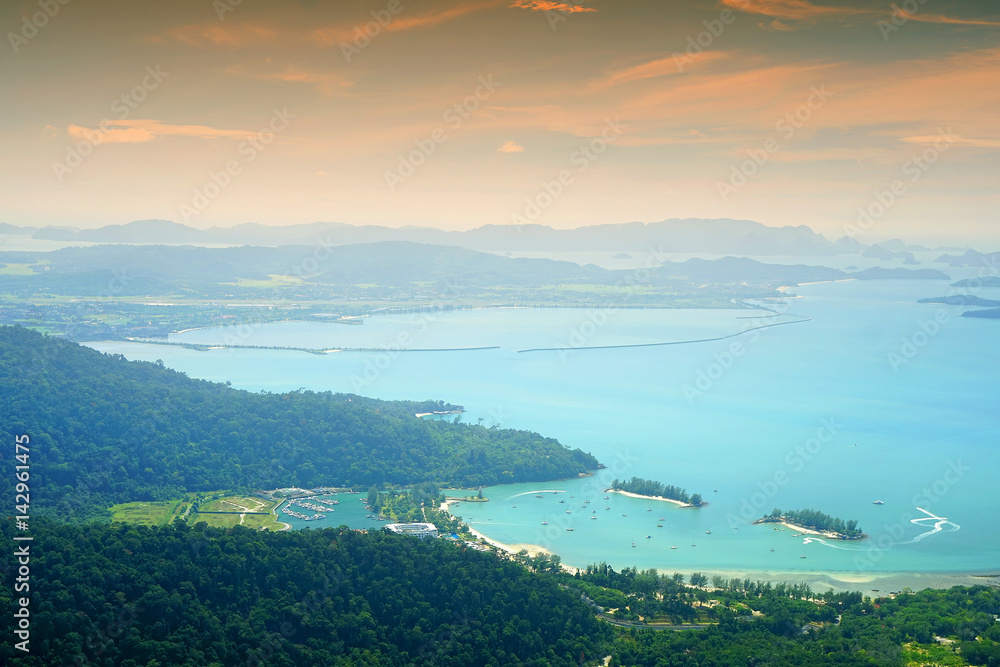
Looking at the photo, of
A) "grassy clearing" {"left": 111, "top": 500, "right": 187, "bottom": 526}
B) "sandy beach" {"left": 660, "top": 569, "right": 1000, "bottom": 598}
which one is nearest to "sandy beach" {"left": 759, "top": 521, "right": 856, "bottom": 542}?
"sandy beach" {"left": 660, "top": 569, "right": 1000, "bottom": 598}

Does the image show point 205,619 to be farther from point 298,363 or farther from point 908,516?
point 298,363

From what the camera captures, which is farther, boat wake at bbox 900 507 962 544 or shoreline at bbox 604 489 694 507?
shoreline at bbox 604 489 694 507

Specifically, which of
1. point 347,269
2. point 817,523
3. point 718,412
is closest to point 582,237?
point 347,269

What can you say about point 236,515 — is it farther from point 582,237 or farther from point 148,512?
point 582,237

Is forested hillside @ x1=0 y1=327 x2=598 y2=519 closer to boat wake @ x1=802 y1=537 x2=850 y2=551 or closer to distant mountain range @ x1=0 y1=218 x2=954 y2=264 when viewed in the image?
boat wake @ x1=802 y1=537 x2=850 y2=551

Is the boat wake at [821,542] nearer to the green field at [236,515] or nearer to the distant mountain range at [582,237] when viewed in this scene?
the green field at [236,515]

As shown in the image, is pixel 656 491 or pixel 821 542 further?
pixel 656 491
